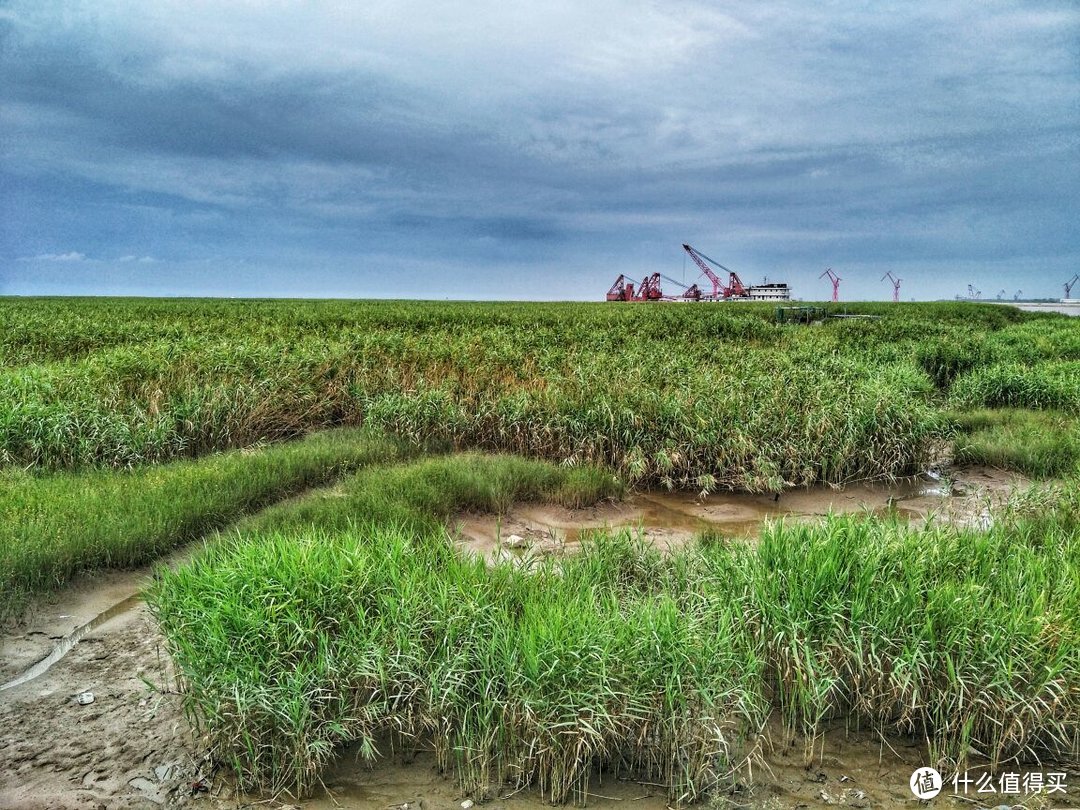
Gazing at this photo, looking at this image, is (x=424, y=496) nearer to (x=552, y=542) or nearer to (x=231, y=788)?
(x=552, y=542)

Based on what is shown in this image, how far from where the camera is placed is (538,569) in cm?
543

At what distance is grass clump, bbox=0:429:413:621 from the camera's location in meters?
5.99

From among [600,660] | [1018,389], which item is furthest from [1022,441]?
[600,660]

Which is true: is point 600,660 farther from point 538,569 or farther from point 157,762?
point 157,762

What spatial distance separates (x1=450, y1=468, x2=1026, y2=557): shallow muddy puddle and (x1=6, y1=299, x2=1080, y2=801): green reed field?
263 millimetres

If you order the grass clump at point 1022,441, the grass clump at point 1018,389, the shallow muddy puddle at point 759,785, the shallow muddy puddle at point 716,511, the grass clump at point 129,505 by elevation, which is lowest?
the shallow muddy puddle at point 759,785

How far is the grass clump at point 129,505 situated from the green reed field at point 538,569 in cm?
4

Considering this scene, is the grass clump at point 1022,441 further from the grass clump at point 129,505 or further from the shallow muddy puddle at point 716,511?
the grass clump at point 129,505

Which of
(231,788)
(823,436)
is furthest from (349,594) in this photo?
(823,436)

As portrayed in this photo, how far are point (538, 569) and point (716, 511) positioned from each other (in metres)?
4.07

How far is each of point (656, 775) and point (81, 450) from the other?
898 cm

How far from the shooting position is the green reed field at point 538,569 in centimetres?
384

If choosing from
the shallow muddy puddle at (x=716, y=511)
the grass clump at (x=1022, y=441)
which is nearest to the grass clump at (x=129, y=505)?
the shallow muddy puddle at (x=716, y=511)

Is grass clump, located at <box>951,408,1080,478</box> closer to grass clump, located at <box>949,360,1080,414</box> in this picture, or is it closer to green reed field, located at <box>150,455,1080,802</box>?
grass clump, located at <box>949,360,1080,414</box>
